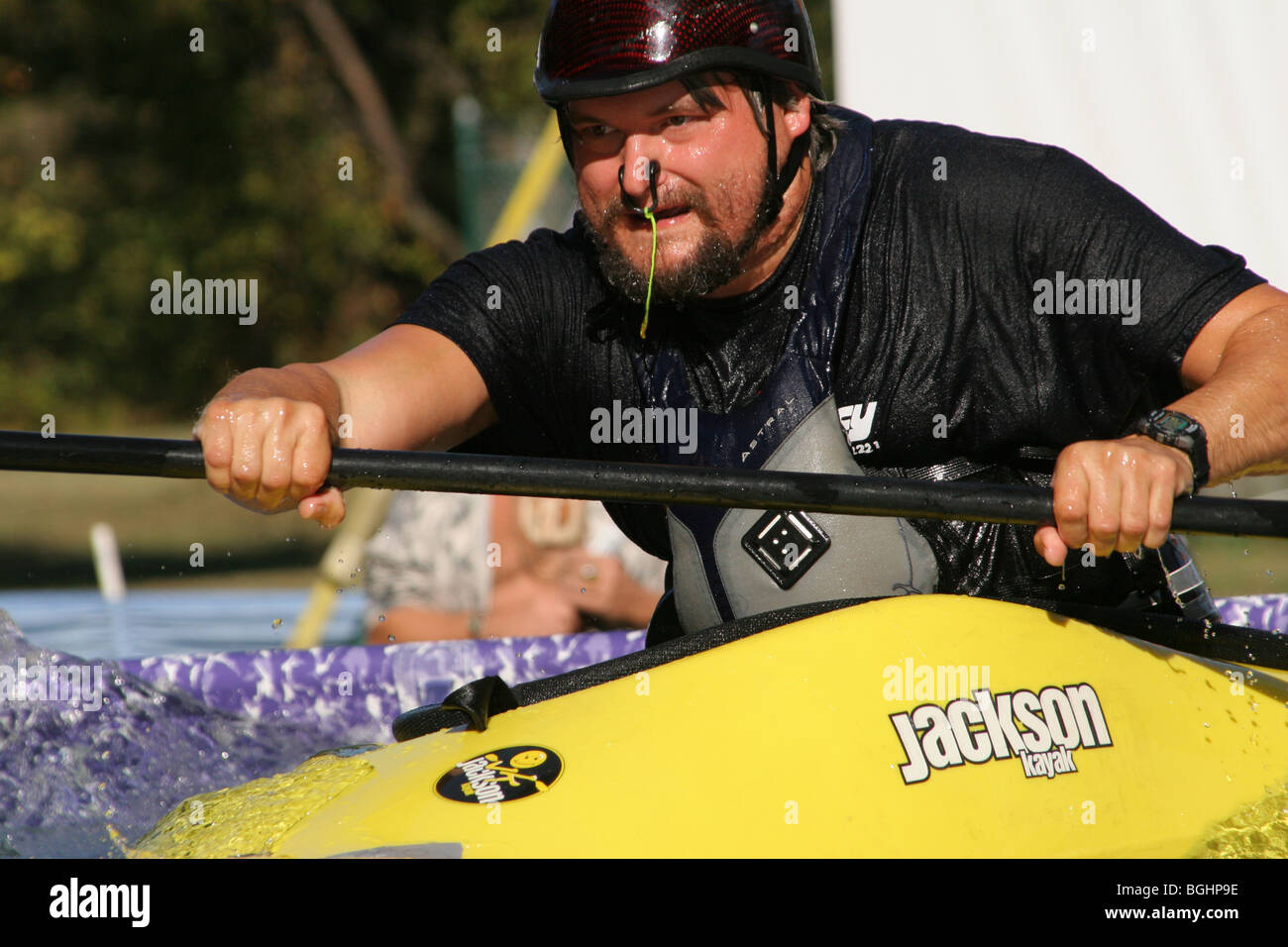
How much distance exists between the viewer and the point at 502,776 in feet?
5.33

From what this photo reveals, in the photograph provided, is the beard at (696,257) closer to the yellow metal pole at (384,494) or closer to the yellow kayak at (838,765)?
the yellow kayak at (838,765)

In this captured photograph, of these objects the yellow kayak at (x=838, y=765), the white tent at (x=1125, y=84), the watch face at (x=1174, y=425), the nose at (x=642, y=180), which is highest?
the white tent at (x=1125, y=84)

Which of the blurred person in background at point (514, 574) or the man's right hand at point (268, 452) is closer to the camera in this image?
the man's right hand at point (268, 452)

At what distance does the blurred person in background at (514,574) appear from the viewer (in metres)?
4.52

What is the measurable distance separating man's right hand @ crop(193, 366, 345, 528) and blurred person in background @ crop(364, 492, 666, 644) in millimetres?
2642

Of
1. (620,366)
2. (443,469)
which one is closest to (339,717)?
(620,366)

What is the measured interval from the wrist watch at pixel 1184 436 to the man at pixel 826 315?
0.18 m

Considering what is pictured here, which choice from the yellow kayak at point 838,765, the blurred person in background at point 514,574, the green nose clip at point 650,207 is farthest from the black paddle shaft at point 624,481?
the blurred person in background at point 514,574

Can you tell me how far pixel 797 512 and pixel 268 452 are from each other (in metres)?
0.69

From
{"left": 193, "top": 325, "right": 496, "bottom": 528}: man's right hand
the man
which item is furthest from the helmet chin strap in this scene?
{"left": 193, "top": 325, "right": 496, "bottom": 528}: man's right hand

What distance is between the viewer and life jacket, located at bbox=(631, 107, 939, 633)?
2.04 metres

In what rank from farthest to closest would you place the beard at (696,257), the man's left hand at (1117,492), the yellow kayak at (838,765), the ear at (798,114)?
1. the ear at (798,114)
2. the beard at (696,257)
3. the man's left hand at (1117,492)
4. the yellow kayak at (838,765)

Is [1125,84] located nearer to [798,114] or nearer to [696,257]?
[798,114]

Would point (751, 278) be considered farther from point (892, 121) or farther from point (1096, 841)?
point (1096, 841)
